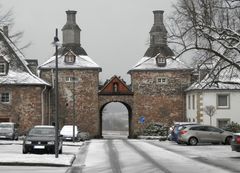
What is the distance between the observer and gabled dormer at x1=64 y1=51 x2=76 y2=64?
7331cm

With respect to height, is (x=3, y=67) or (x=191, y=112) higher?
(x=3, y=67)

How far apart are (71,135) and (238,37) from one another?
2165cm

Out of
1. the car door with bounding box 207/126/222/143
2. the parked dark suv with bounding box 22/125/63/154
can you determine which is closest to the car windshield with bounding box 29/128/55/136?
the parked dark suv with bounding box 22/125/63/154

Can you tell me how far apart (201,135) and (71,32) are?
3665 cm

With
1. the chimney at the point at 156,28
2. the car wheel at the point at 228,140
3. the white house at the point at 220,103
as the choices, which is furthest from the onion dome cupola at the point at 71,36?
the car wheel at the point at 228,140

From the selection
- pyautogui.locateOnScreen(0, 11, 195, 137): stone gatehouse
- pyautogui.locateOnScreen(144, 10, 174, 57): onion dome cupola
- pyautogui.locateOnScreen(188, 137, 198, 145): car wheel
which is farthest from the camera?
pyautogui.locateOnScreen(144, 10, 174, 57): onion dome cupola

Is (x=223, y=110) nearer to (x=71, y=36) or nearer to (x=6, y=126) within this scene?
(x=71, y=36)

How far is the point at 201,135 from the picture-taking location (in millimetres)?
43375

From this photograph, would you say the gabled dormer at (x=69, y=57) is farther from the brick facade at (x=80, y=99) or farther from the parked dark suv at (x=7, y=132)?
the parked dark suv at (x=7, y=132)

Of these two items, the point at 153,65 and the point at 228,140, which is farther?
the point at 153,65

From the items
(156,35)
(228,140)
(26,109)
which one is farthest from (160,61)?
(228,140)

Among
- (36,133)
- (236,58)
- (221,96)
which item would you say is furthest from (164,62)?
(36,133)

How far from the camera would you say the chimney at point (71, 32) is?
76062 mm

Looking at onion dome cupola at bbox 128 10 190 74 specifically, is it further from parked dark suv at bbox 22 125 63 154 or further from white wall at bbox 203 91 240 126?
parked dark suv at bbox 22 125 63 154
